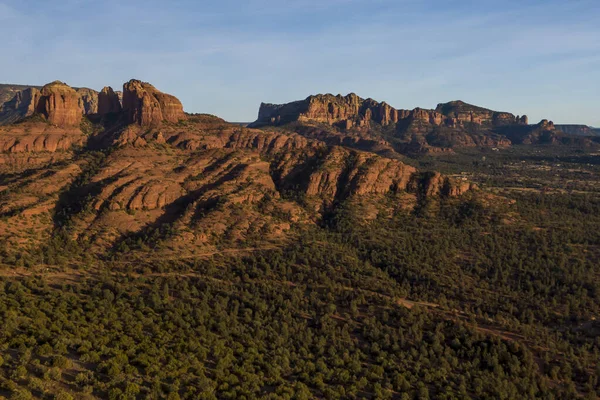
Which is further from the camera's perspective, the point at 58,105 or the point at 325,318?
the point at 58,105

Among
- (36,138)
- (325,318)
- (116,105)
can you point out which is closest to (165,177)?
(36,138)

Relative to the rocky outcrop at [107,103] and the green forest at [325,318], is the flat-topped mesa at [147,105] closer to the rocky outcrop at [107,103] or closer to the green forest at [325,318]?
the rocky outcrop at [107,103]

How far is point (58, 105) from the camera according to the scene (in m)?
150

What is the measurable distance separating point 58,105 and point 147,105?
30.5 metres

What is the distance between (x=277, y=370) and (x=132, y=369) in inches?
657

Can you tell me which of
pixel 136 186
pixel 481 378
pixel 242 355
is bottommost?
pixel 481 378

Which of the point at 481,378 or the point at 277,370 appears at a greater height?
the point at 277,370

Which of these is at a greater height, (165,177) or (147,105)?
(147,105)

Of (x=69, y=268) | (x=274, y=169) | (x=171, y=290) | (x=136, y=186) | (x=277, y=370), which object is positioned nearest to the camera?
(x=277, y=370)

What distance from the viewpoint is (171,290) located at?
3078 inches

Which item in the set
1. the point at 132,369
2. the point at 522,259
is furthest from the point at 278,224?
the point at 132,369

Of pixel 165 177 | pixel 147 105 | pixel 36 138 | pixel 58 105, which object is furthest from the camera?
pixel 147 105

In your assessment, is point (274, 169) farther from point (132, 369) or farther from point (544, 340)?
point (132, 369)

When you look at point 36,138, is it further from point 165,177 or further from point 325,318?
point 325,318
